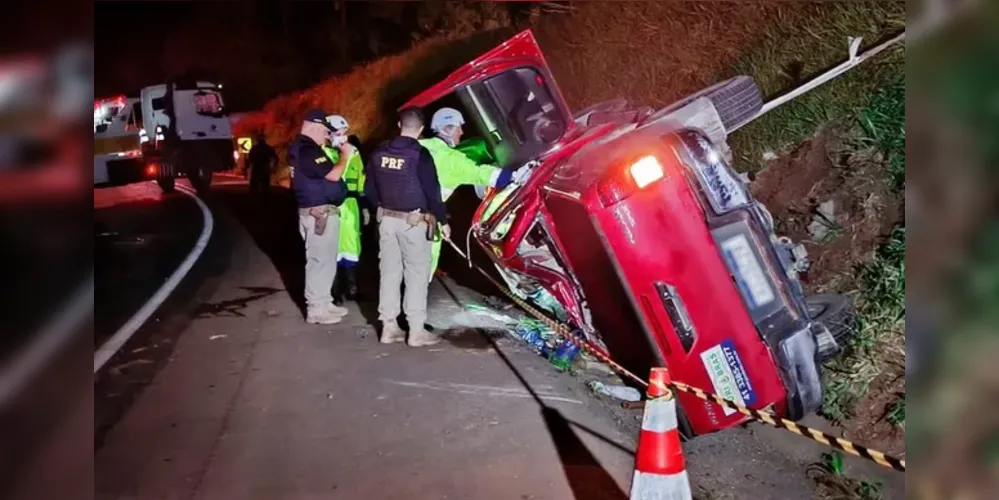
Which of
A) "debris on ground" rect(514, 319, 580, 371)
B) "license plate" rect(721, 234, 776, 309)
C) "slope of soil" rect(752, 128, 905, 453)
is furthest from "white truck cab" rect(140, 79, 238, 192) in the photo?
"license plate" rect(721, 234, 776, 309)

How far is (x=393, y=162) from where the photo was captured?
5453mm

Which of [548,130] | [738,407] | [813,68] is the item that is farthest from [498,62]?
[813,68]

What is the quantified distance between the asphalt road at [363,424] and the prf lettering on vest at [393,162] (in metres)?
1.18

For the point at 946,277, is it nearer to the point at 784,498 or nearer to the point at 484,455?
the point at 784,498

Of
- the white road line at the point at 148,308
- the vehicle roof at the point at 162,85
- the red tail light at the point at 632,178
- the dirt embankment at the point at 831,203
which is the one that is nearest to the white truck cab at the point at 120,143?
the vehicle roof at the point at 162,85

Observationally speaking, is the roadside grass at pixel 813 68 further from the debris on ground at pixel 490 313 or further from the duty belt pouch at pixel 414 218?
the duty belt pouch at pixel 414 218

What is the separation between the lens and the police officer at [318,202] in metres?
6.01

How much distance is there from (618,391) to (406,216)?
1.71 m

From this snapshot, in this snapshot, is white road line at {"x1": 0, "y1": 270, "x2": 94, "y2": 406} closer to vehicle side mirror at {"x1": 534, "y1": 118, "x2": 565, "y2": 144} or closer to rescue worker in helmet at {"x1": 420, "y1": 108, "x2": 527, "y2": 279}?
rescue worker in helmet at {"x1": 420, "y1": 108, "x2": 527, "y2": 279}

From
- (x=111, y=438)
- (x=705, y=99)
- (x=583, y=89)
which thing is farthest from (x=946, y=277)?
(x=583, y=89)

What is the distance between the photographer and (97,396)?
4.86 m

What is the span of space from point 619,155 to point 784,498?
1724mm

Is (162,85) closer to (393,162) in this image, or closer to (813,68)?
(393,162)

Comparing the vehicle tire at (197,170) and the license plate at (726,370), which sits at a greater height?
the vehicle tire at (197,170)
